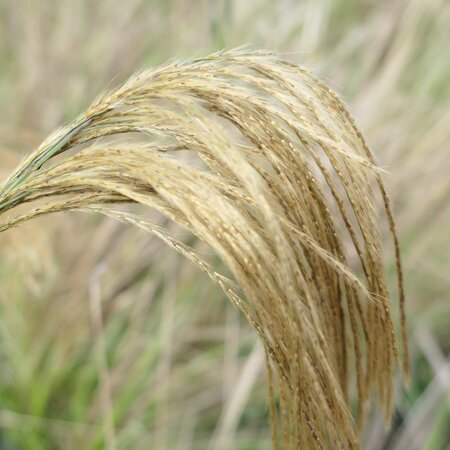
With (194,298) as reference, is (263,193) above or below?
below

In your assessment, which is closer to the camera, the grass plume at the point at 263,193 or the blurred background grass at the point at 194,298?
the grass plume at the point at 263,193

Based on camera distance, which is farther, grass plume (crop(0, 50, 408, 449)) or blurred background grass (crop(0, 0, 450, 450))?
blurred background grass (crop(0, 0, 450, 450))

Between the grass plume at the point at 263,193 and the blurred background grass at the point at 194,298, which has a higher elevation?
the blurred background grass at the point at 194,298

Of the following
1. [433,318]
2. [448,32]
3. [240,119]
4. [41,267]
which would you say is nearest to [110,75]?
[41,267]

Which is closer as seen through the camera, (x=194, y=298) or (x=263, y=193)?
(x=263, y=193)
